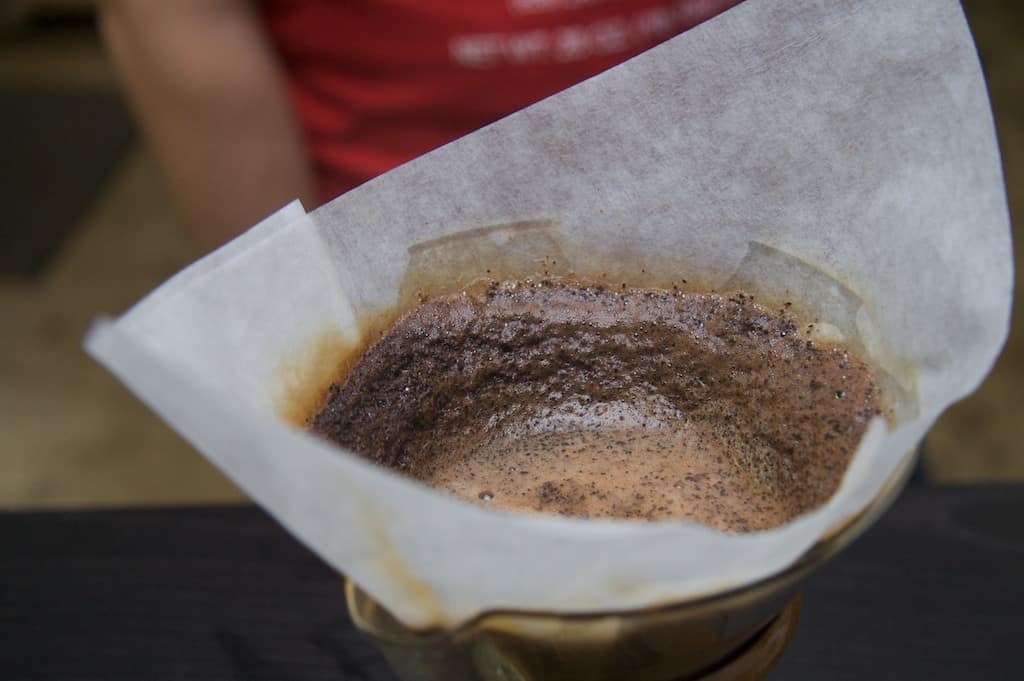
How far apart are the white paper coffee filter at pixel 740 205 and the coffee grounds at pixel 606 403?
2 cm

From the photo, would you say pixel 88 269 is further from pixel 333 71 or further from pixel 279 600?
pixel 279 600

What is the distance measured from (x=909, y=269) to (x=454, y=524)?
29 cm

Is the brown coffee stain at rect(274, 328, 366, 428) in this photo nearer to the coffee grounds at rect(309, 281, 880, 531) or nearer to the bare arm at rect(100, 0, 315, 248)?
the coffee grounds at rect(309, 281, 880, 531)

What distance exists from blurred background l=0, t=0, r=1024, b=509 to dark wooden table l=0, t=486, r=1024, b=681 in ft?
2.78

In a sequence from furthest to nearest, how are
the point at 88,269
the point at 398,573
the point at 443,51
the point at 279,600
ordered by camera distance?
the point at 88,269 < the point at 443,51 < the point at 279,600 < the point at 398,573

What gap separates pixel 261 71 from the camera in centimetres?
106

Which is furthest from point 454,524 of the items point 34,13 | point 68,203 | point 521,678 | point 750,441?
point 34,13

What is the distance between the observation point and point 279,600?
2.45ft

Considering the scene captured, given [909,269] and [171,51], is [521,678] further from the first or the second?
[171,51]

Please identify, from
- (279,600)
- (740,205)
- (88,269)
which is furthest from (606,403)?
(88,269)

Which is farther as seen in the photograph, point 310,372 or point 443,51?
point 443,51

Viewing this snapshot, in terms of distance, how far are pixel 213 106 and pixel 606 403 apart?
67 cm

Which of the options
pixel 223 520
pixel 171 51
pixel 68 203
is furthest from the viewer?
pixel 68 203

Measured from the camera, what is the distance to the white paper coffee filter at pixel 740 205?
0.49m
